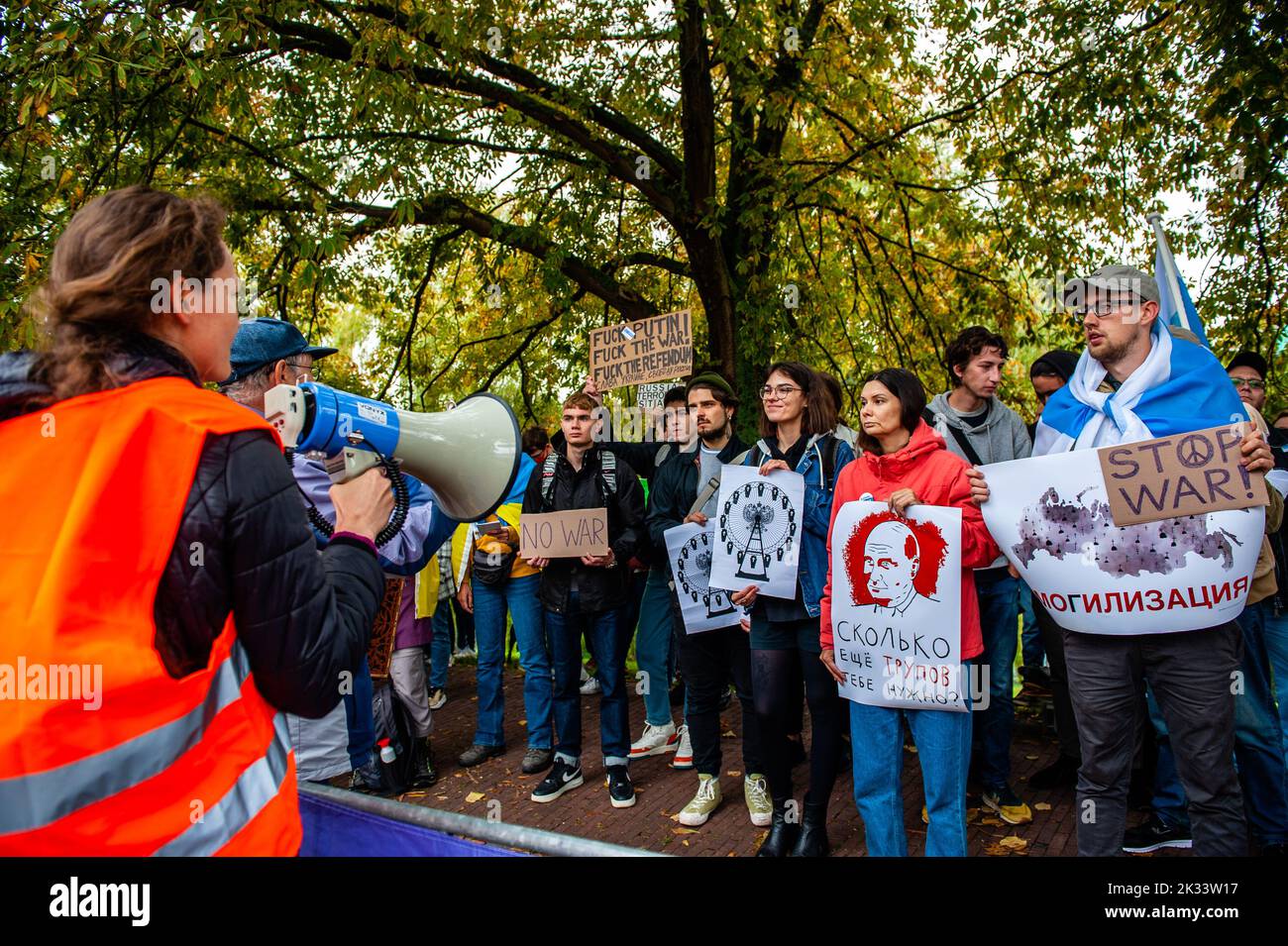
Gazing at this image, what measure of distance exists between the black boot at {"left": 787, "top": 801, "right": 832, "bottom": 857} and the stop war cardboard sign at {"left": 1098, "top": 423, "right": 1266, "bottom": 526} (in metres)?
1.92

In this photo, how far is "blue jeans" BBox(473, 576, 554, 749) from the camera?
18.1 feet

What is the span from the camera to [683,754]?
18.1 feet

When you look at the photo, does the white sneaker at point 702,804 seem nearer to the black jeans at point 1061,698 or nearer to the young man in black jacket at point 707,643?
the young man in black jacket at point 707,643

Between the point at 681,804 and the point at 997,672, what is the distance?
1882 mm

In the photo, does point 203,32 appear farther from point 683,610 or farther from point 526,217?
point 526,217

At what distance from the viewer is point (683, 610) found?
462 centimetres

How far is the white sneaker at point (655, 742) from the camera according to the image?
5.76 metres

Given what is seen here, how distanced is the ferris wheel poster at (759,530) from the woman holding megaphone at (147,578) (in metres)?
2.79

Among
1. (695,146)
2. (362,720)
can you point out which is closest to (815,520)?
(362,720)

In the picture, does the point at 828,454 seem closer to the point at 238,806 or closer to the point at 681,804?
the point at 681,804

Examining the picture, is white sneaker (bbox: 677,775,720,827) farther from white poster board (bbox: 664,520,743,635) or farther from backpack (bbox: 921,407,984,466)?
backpack (bbox: 921,407,984,466)

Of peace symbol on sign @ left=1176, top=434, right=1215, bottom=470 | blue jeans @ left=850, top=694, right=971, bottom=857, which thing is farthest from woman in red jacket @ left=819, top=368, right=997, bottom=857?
peace symbol on sign @ left=1176, top=434, right=1215, bottom=470
